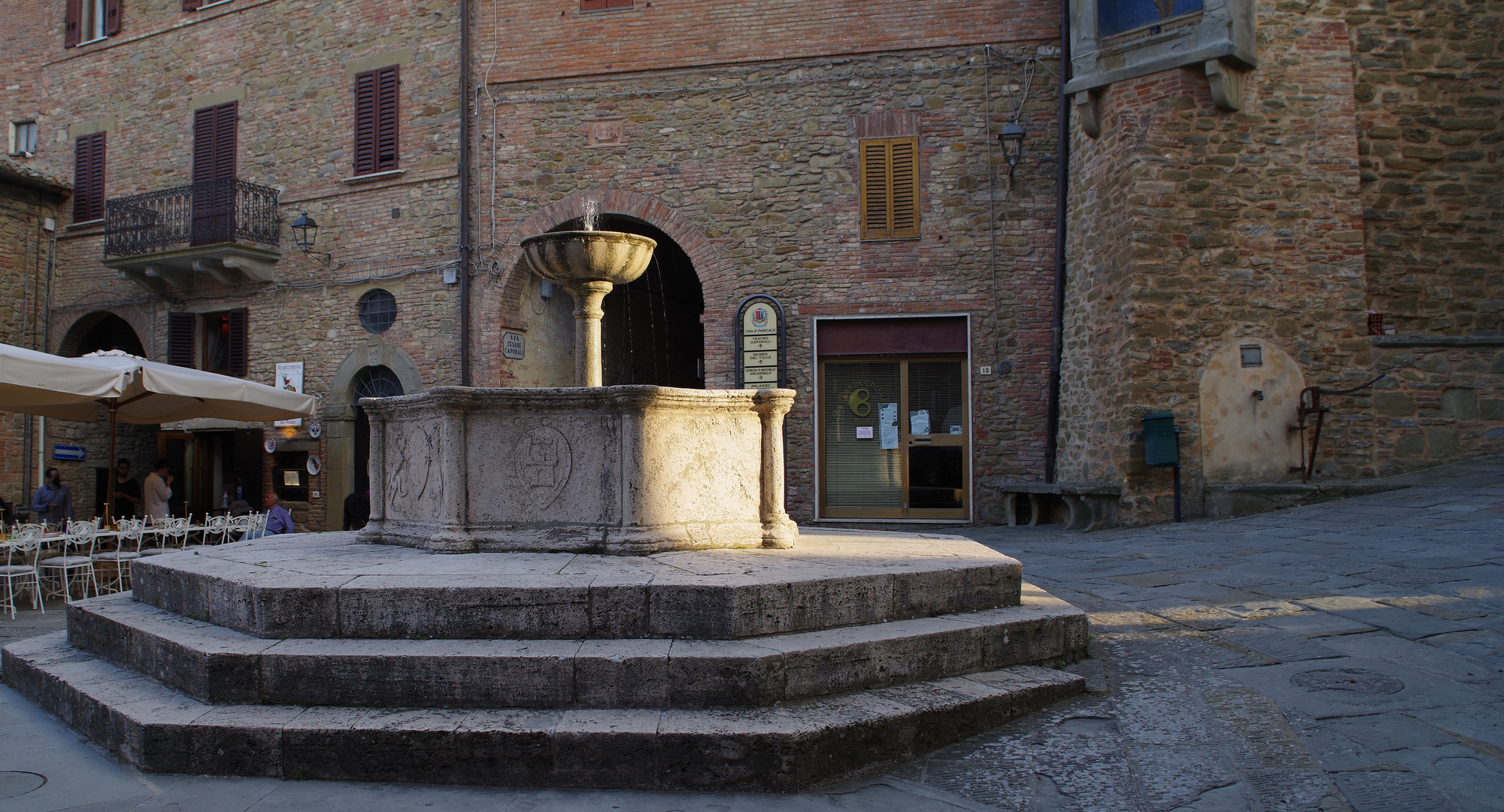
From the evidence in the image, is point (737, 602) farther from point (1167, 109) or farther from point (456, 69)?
point (456, 69)

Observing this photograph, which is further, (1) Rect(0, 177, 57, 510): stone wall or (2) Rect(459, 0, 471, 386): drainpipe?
(1) Rect(0, 177, 57, 510): stone wall

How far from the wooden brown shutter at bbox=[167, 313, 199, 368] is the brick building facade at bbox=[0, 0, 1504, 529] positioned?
4 centimetres

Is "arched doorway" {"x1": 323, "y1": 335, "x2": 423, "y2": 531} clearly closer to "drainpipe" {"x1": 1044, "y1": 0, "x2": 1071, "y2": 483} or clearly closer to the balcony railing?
the balcony railing

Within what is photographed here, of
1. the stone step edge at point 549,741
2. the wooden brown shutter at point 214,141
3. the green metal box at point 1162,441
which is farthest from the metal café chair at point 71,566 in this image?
the green metal box at point 1162,441

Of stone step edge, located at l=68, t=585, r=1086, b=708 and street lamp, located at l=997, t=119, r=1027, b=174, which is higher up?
street lamp, located at l=997, t=119, r=1027, b=174

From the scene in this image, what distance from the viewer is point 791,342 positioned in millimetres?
12289

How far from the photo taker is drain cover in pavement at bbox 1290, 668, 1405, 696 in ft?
12.6

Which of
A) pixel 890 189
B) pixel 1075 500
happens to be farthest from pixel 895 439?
pixel 890 189

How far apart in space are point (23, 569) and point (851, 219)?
9.40 m

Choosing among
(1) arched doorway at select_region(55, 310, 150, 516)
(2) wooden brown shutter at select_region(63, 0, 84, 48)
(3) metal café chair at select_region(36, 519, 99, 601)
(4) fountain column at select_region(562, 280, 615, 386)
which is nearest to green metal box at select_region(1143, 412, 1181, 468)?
(4) fountain column at select_region(562, 280, 615, 386)

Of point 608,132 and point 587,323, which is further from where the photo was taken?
point 608,132

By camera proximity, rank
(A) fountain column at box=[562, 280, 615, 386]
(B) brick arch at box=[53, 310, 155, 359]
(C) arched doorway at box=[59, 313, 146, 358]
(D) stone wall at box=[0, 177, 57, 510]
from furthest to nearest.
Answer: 1. (C) arched doorway at box=[59, 313, 146, 358]
2. (B) brick arch at box=[53, 310, 155, 359]
3. (D) stone wall at box=[0, 177, 57, 510]
4. (A) fountain column at box=[562, 280, 615, 386]

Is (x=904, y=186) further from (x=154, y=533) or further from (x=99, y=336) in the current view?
(x=99, y=336)

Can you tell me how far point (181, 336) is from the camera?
Answer: 15.7m
